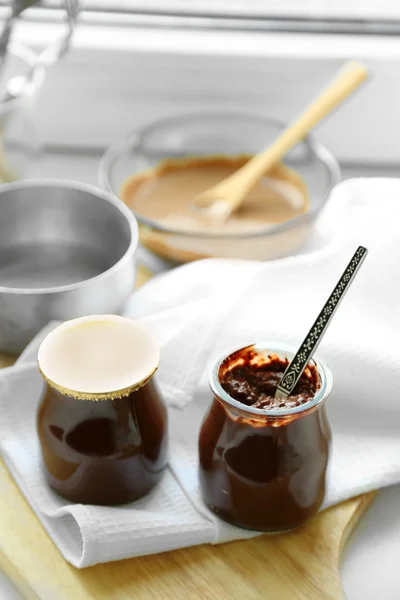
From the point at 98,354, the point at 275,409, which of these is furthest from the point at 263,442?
the point at 98,354

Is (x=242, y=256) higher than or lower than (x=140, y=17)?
lower

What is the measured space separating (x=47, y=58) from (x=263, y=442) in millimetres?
472

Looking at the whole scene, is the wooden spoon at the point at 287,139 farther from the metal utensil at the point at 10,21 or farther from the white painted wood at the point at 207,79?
the metal utensil at the point at 10,21

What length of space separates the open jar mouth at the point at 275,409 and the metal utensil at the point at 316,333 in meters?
0.02

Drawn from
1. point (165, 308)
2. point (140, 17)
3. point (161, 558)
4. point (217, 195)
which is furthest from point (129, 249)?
point (140, 17)

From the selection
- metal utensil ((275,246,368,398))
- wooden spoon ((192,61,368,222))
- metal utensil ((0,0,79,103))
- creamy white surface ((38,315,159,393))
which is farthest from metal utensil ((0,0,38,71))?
metal utensil ((275,246,368,398))

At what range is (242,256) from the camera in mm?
882

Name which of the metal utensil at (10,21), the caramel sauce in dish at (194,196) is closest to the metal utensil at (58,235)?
the caramel sauce in dish at (194,196)

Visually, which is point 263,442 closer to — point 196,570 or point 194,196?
point 196,570

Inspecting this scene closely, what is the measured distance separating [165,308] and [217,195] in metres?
0.16

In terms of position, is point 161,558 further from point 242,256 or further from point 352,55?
point 352,55

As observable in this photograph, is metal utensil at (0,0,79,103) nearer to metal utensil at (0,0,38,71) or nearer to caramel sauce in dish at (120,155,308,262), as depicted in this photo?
metal utensil at (0,0,38,71)

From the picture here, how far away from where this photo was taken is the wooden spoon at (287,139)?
3.09 feet

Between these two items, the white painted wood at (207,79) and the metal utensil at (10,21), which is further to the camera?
the white painted wood at (207,79)
